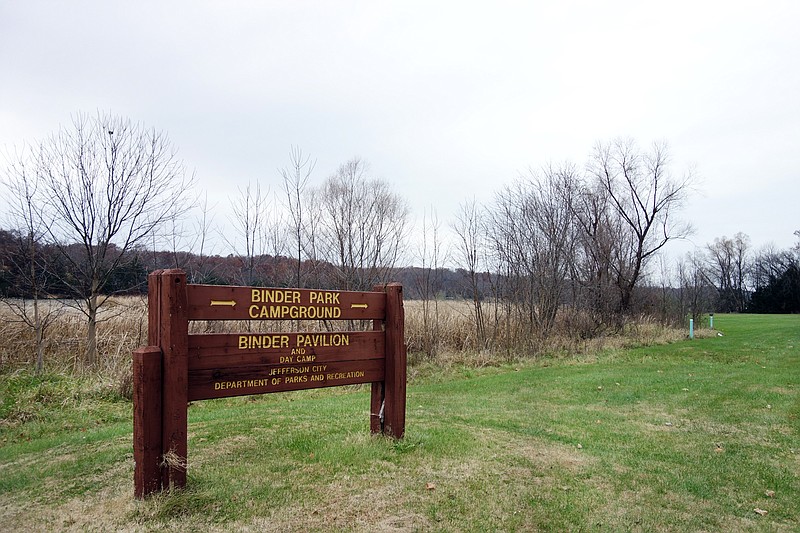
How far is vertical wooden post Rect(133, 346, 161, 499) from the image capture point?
3.87 m

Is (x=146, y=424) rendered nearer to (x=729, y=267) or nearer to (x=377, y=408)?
(x=377, y=408)

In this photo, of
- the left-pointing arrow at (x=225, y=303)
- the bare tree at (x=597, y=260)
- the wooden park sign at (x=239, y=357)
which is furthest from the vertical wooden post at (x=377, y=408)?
the bare tree at (x=597, y=260)

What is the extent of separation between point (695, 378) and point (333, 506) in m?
9.91

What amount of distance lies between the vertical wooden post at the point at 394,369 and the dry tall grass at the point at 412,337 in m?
5.84

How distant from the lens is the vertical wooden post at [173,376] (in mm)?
3979

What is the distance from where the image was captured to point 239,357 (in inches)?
177

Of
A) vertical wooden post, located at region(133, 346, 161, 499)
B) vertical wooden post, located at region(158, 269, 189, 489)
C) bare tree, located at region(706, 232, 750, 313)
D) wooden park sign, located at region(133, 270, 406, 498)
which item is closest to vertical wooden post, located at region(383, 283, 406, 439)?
wooden park sign, located at region(133, 270, 406, 498)

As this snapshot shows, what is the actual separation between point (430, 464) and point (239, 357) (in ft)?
6.54

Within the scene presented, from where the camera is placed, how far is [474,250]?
1905cm

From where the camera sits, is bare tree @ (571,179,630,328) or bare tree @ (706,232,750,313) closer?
bare tree @ (571,179,630,328)

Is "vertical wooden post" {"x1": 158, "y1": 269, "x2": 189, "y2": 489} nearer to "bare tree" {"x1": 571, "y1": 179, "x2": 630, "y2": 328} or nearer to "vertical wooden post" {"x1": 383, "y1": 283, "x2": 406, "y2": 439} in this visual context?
"vertical wooden post" {"x1": 383, "y1": 283, "x2": 406, "y2": 439}

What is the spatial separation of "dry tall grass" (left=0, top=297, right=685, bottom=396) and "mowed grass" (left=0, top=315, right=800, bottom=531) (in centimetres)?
129

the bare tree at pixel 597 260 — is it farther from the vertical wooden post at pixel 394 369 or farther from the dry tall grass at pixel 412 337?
the vertical wooden post at pixel 394 369

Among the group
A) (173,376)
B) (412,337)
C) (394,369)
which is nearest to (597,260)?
(412,337)
